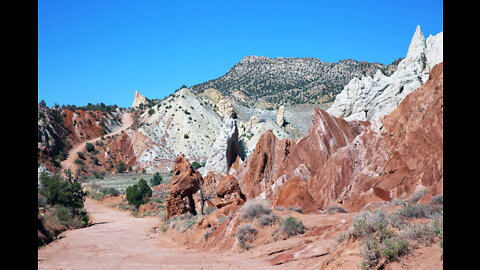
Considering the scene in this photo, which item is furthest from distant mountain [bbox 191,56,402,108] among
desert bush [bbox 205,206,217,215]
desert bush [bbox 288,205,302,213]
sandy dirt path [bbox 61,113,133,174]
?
desert bush [bbox 288,205,302,213]

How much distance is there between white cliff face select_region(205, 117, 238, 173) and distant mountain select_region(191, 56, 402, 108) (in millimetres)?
60251

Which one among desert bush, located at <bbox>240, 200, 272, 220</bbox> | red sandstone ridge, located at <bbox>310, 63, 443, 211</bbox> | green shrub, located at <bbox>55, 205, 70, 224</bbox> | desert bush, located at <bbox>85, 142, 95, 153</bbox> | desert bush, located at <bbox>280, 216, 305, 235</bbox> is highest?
desert bush, located at <bbox>85, 142, 95, 153</bbox>

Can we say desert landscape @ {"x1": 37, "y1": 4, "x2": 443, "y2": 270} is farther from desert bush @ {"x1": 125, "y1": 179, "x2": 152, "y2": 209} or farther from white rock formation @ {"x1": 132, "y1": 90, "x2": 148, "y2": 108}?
white rock formation @ {"x1": 132, "y1": 90, "x2": 148, "y2": 108}

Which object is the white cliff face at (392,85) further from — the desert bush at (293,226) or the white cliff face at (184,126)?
the white cliff face at (184,126)

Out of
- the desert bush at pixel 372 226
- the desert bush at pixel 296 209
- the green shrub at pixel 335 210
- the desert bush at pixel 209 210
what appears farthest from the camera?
the desert bush at pixel 209 210

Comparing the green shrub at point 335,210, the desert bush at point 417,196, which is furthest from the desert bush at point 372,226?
the green shrub at point 335,210

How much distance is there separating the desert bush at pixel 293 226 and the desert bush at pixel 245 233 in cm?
127

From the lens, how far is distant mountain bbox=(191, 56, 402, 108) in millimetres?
123750

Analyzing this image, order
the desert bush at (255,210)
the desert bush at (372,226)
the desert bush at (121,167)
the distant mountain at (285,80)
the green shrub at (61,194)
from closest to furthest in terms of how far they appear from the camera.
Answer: the desert bush at (372,226)
the desert bush at (255,210)
the green shrub at (61,194)
the desert bush at (121,167)
the distant mountain at (285,80)

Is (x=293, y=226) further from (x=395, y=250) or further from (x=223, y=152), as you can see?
(x=223, y=152)

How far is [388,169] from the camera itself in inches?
707

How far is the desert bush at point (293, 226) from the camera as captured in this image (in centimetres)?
1277
